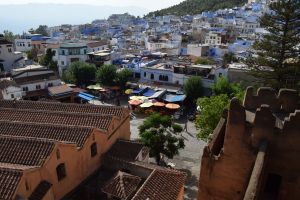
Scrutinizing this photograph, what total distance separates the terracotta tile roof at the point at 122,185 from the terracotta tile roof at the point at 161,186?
4.52ft

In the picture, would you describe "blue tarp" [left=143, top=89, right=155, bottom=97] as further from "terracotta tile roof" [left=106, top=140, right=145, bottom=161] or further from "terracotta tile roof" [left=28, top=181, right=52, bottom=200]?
"terracotta tile roof" [left=28, top=181, right=52, bottom=200]

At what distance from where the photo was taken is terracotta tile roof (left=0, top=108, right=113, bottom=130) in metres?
26.7

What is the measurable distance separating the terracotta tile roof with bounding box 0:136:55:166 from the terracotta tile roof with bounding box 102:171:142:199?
4.70 meters

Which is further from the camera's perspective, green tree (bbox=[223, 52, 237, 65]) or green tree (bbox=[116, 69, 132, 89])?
green tree (bbox=[223, 52, 237, 65])

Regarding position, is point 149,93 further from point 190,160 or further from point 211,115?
point 211,115

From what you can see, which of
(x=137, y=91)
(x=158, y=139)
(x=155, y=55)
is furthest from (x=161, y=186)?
(x=155, y=55)

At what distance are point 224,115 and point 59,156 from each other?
12.5m

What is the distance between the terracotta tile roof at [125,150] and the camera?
25.8 metres

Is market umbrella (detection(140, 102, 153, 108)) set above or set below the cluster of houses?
below

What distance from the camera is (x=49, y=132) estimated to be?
24.5 m

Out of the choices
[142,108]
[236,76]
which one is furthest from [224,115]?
[236,76]

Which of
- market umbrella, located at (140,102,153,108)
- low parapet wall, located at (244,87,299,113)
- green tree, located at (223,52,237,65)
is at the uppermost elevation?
low parapet wall, located at (244,87,299,113)

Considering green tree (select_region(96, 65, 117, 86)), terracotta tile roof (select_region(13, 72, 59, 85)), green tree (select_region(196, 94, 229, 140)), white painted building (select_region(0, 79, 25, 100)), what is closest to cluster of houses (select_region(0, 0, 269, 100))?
terracotta tile roof (select_region(13, 72, 59, 85))

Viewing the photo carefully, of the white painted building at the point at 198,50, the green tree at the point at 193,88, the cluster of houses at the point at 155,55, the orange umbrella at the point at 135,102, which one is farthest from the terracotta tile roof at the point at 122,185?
the white painted building at the point at 198,50
